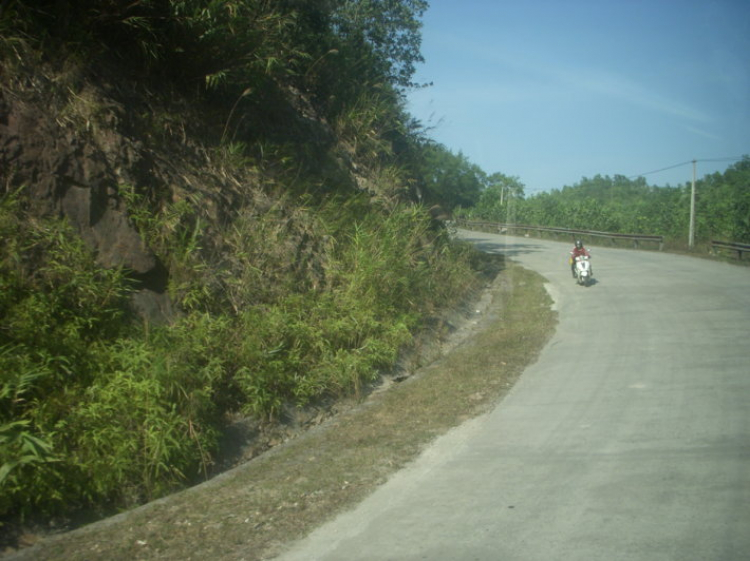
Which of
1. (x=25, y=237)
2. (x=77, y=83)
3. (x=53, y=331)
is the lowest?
(x=53, y=331)

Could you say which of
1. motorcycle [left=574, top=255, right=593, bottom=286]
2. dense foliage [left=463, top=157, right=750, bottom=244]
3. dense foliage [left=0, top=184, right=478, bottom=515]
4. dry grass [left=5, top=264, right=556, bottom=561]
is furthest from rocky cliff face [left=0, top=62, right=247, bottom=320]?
dense foliage [left=463, top=157, right=750, bottom=244]

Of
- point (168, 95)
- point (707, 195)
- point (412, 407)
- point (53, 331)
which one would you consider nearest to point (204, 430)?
point (53, 331)

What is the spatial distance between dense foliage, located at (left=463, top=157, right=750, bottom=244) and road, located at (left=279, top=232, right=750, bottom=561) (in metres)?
19.4

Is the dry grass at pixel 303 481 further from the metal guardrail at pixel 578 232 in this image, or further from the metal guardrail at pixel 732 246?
the metal guardrail at pixel 732 246

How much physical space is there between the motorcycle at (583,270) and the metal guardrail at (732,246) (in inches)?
337

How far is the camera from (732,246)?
23703 millimetres

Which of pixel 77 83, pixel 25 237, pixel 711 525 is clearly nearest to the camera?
pixel 711 525

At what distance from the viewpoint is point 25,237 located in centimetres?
704

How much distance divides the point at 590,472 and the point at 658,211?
35970 mm

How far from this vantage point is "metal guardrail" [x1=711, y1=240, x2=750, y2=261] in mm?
22953

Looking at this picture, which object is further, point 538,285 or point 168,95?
point 538,285

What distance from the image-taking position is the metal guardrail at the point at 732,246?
22953 millimetres

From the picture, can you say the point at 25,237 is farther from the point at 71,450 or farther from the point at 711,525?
the point at 711,525

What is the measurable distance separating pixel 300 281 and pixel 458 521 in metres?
5.94
